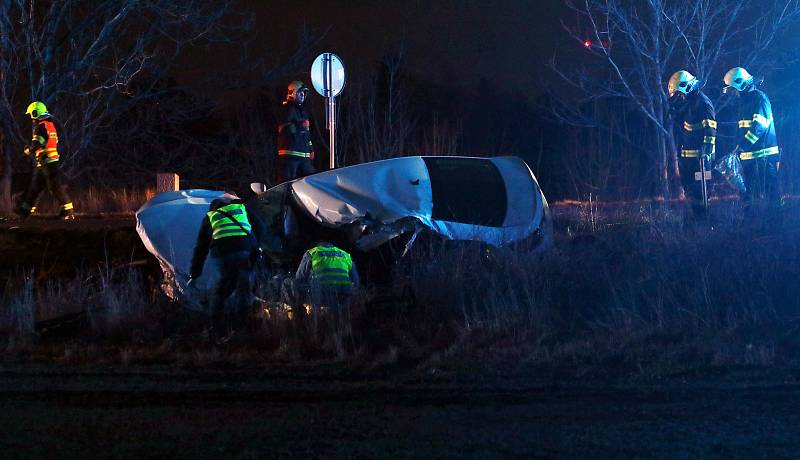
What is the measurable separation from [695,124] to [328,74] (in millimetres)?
A: 5291

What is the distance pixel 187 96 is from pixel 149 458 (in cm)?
1551

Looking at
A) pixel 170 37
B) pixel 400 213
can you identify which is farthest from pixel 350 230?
pixel 170 37

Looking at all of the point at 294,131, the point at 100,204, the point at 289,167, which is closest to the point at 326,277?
the point at 289,167

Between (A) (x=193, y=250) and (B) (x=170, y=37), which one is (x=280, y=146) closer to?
(A) (x=193, y=250)

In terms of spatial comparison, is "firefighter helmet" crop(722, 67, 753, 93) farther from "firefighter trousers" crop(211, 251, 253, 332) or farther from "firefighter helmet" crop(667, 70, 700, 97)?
"firefighter trousers" crop(211, 251, 253, 332)

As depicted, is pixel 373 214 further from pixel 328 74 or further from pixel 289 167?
pixel 328 74

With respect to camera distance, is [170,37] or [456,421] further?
[170,37]

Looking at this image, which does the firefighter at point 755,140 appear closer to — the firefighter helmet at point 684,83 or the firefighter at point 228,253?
the firefighter helmet at point 684,83

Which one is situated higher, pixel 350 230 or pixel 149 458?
pixel 350 230

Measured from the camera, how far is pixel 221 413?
5.72 meters

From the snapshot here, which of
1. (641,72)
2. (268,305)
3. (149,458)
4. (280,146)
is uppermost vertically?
(641,72)

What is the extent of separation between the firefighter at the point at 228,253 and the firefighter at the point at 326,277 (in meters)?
0.50

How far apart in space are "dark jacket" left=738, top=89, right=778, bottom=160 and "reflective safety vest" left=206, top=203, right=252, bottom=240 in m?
6.49

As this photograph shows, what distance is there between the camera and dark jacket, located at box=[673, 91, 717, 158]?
1124 cm
